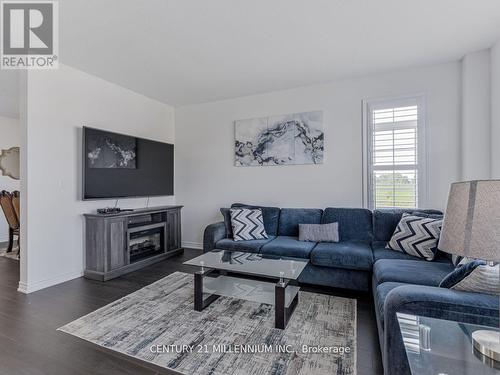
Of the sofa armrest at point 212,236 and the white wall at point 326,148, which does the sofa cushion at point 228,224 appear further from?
the white wall at point 326,148

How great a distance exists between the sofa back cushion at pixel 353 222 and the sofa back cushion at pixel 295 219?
6.9 inches

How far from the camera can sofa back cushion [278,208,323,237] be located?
138 inches

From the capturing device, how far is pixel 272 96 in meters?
4.04

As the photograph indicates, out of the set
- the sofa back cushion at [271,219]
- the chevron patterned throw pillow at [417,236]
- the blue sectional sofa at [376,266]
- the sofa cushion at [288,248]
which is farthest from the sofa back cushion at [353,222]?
the sofa back cushion at [271,219]

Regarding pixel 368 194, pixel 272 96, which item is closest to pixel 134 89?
pixel 272 96

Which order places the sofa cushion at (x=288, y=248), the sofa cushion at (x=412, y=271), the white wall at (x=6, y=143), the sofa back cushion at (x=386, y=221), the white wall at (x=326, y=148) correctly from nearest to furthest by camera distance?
the sofa cushion at (x=412, y=271) → the sofa cushion at (x=288, y=248) → the sofa back cushion at (x=386, y=221) → the white wall at (x=326, y=148) → the white wall at (x=6, y=143)

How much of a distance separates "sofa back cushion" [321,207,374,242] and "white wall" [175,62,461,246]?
27 centimetres

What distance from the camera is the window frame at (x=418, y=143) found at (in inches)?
127

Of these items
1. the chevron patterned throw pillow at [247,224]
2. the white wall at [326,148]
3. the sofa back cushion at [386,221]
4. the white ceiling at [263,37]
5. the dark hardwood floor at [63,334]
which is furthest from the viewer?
the chevron patterned throw pillow at [247,224]

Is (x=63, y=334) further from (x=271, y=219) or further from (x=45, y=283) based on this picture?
(x=271, y=219)

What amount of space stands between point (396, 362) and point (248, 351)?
94cm

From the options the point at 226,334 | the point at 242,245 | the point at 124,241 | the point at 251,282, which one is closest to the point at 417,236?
the point at 251,282

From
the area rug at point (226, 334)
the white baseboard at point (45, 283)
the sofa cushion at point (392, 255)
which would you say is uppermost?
the sofa cushion at point (392, 255)

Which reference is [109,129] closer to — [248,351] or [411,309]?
[248,351]
